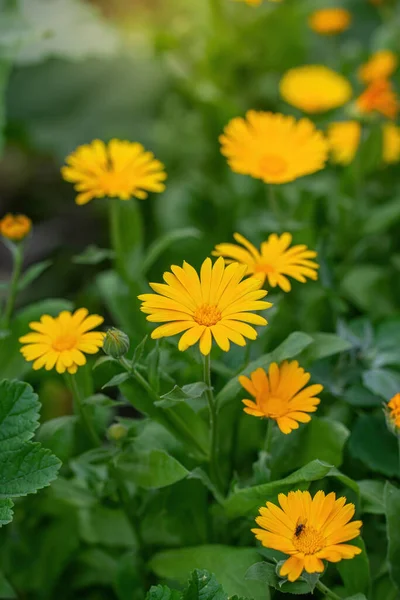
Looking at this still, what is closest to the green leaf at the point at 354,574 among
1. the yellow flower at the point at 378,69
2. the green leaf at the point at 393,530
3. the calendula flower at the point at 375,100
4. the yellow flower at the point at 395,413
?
the green leaf at the point at 393,530

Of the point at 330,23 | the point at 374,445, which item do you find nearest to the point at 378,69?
the point at 330,23

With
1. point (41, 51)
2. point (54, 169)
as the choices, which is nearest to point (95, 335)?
point (41, 51)

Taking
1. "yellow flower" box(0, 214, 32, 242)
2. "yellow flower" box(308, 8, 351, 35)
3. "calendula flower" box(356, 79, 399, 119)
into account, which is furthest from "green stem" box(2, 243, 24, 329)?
"yellow flower" box(308, 8, 351, 35)

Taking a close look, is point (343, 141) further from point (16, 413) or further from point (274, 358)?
point (16, 413)

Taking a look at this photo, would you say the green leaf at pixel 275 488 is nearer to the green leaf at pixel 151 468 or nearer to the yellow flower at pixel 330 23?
the green leaf at pixel 151 468

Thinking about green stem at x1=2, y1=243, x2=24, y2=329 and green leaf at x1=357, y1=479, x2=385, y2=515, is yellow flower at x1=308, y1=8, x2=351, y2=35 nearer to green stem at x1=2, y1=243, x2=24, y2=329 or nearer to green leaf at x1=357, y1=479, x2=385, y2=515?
green stem at x1=2, y1=243, x2=24, y2=329

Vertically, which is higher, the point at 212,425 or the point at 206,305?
the point at 206,305
